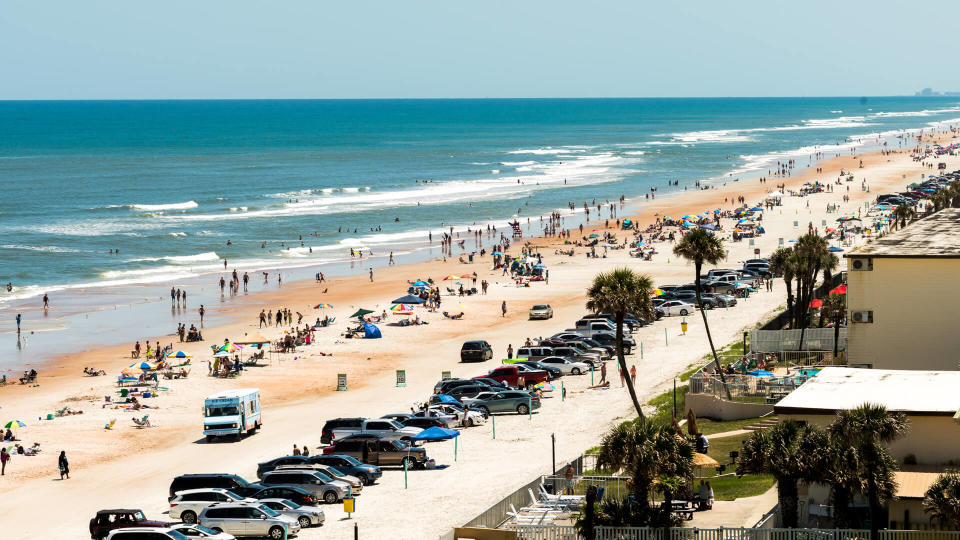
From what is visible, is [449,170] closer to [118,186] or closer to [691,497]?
[118,186]

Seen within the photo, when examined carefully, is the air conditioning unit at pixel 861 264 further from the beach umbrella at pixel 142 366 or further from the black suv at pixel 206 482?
the beach umbrella at pixel 142 366

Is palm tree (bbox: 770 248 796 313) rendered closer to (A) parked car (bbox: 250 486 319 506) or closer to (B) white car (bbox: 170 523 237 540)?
(A) parked car (bbox: 250 486 319 506)

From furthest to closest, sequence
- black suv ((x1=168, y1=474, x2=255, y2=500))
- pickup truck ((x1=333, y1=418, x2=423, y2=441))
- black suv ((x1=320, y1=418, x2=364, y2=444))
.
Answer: black suv ((x1=320, y1=418, x2=364, y2=444)), pickup truck ((x1=333, y1=418, x2=423, y2=441)), black suv ((x1=168, y1=474, x2=255, y2=500))

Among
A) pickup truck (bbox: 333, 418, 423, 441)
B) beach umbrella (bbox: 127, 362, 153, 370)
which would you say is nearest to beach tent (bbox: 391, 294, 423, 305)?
beach umbrella (bbox: 127, 362, 153, 370)

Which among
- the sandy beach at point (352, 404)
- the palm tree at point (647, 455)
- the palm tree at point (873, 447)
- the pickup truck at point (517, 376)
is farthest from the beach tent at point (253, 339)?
the palm tree at point (873, 447)

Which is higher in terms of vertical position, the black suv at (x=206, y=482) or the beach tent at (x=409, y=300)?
the beach tent at (x=409, y=300)

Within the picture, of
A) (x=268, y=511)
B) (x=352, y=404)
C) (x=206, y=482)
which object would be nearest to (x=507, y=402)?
(x=352, y=404)

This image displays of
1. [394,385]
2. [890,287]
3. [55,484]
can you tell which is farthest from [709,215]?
[55,484]
